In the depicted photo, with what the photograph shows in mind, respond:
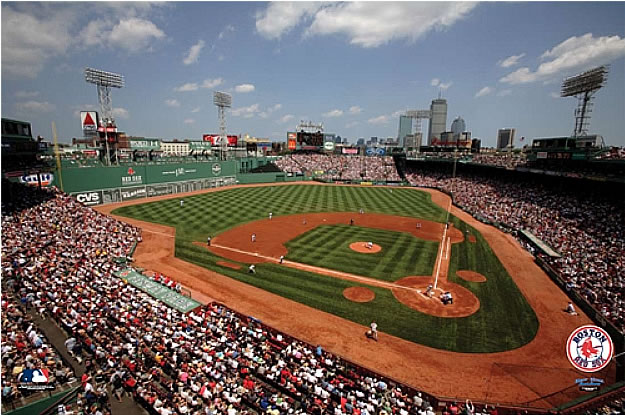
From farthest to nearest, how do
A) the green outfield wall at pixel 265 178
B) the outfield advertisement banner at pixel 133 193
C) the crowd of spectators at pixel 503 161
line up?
the green outfield wall at pixel 265 178 < the crowd of spectators at pixel 503 161 < the outfield advertisement banner at pixel 133 193

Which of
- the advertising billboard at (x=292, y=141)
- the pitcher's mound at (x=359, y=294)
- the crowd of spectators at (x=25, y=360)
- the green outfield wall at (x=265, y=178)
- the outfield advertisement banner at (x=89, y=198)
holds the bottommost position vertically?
the pitcher's mound at (x=359, y=294)

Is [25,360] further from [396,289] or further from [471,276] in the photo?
[471,276]

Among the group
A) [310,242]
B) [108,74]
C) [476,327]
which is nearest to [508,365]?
[476,327]

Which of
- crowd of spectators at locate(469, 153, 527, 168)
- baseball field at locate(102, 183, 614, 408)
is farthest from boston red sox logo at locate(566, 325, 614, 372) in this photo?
crowd of spectators at locate(469, 153, 527, 168)

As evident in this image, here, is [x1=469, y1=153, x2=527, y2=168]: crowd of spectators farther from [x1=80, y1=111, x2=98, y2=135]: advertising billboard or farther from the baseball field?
[x1=80, y1=111, x2=98, y2=135]: advertising billboard

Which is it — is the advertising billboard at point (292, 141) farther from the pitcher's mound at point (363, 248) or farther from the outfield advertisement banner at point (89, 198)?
the pitcher's mound at point (363, 248)

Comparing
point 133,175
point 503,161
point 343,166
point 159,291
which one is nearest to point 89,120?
point 133,175

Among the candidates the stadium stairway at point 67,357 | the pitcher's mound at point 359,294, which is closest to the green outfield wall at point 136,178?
the stadium stairway at point 67,357
